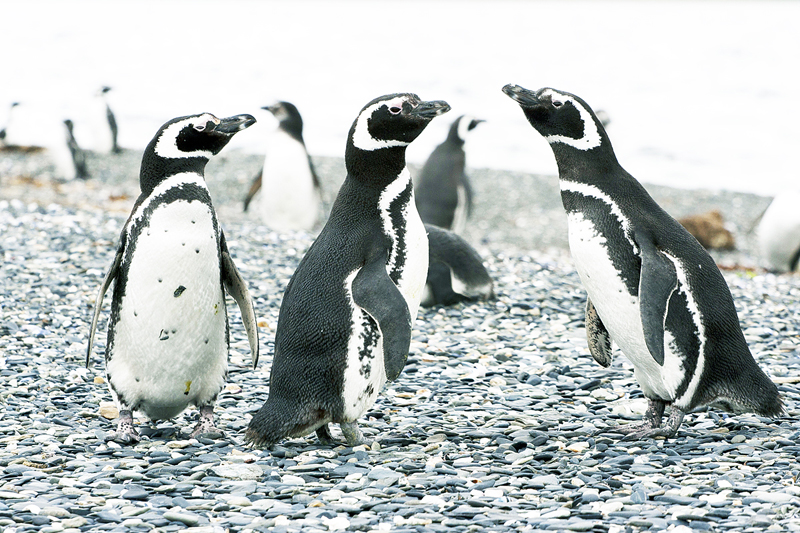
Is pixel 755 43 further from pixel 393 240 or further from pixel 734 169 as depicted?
pixel 393 240

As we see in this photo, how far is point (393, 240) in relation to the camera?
349 centimetres

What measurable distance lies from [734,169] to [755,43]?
65.0ft

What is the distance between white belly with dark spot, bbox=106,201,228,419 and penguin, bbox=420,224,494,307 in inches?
107

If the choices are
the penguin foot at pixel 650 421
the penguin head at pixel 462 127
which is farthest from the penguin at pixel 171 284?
the penguin head at pixel 462 127

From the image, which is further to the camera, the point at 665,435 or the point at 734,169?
the point at 734,169

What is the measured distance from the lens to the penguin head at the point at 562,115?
12.0 ft

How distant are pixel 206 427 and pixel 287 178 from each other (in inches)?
275

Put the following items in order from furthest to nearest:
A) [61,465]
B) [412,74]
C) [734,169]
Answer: [412,74] < [734,169] < [61,465]

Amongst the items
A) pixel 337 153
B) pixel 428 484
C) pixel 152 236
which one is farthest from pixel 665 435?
pixel 337 153

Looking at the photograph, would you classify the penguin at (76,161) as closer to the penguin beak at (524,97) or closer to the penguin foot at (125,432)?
the penguin foot at (125,432)

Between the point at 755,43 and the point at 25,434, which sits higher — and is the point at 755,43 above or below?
above

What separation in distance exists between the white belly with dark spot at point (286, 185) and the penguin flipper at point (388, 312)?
729 cm

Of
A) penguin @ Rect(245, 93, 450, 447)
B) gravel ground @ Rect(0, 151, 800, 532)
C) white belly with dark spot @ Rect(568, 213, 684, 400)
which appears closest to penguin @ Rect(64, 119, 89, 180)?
gravel ground @ Rect(0, 151, 800, 532)

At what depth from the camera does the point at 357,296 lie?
3.33 metres
